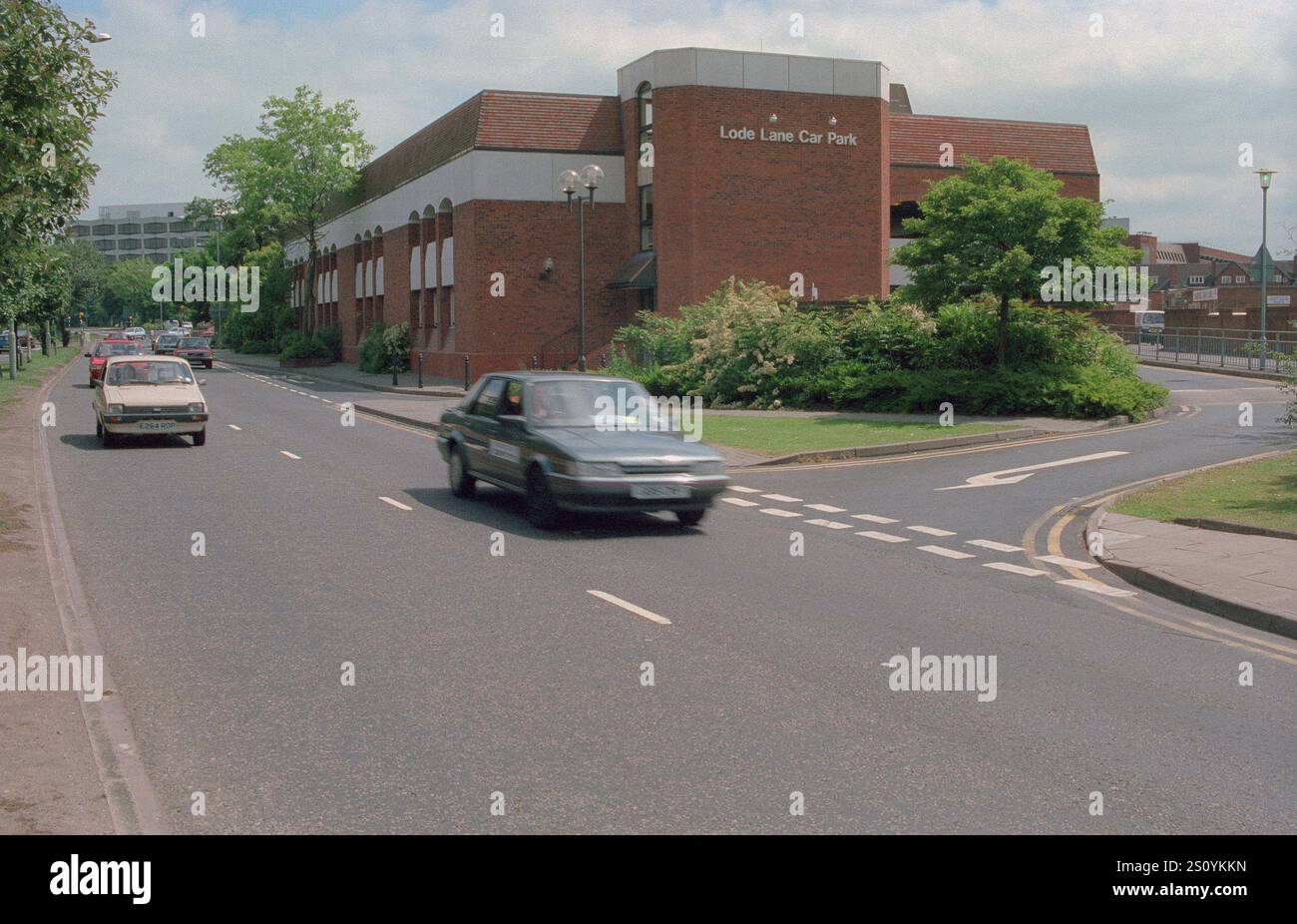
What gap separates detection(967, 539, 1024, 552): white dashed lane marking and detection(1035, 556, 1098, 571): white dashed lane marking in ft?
1.58

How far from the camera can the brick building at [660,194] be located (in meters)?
41.1

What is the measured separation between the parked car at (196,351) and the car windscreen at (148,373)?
38219 millimetres

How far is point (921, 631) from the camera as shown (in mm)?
9023

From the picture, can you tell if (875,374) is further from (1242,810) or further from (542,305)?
(1242,810)

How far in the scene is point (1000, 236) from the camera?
87.6ft

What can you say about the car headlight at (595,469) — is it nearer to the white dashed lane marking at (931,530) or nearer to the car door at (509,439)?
the car door at (509,439)

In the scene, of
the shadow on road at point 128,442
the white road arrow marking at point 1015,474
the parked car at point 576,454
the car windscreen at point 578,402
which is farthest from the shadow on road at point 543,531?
the shadow on road at point 128,442

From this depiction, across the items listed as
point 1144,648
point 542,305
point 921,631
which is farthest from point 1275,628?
point 542,305

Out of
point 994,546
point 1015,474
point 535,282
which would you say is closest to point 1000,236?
point 1015,474

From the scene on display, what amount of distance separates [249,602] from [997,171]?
21.7 meters

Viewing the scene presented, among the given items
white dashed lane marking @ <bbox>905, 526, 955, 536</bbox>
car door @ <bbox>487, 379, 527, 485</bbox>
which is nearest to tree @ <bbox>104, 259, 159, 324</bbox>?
car door @ <bbox>487, 379, 527, 485</bbox>

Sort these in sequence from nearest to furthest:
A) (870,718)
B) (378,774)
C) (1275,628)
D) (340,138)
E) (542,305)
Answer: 1. (378,774)
2. (870,718)
3. (1275,628)
4. (542,305)
5. (340,138)

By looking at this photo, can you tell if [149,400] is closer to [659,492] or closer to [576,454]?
[576,454]

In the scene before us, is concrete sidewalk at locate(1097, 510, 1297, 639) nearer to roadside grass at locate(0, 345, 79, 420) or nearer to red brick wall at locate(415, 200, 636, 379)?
roadside grass at locate(0, 345, 79, 420)
